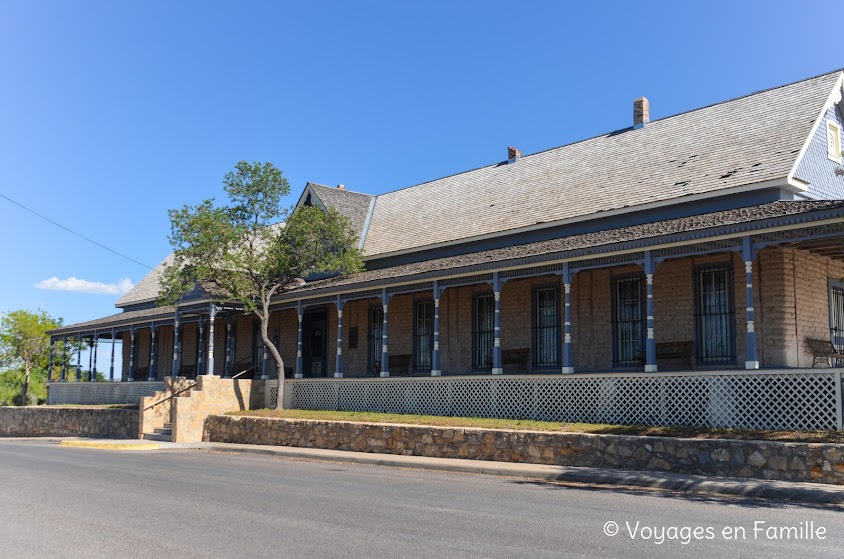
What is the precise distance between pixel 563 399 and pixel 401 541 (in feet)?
35.5

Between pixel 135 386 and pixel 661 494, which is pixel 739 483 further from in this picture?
pixel 135 386

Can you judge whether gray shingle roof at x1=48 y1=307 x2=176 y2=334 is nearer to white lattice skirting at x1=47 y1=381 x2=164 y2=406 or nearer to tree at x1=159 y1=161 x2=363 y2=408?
white lattice skirting at x1=47 y1=381 x2=164 y2=406

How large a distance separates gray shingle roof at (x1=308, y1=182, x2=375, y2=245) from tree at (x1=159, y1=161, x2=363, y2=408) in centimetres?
316

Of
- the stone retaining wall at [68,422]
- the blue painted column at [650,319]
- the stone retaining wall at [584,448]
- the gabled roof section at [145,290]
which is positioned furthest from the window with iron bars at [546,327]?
the gabled roof section at [145,290]

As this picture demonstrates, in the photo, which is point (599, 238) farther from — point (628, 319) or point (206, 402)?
point (206, 402)

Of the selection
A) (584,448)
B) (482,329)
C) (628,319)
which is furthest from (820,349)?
(482,329)

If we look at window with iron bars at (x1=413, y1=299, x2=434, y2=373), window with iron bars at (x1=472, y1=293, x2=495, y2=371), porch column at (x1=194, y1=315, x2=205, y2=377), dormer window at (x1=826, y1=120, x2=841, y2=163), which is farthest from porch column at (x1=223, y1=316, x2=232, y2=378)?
dormer window at (x1=826, y1=120, x2=841, y2=163)

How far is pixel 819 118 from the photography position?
64.8 feet

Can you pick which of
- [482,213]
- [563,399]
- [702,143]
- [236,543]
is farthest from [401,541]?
[482,213]

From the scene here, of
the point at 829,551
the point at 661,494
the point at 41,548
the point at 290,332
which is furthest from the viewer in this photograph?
the point at 290,332

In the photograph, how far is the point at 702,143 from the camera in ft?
72.3

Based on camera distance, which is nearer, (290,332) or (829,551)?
(829,551)

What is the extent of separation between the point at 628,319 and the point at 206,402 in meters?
13.7

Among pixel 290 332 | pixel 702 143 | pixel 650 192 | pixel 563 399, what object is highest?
pixel 702 143
